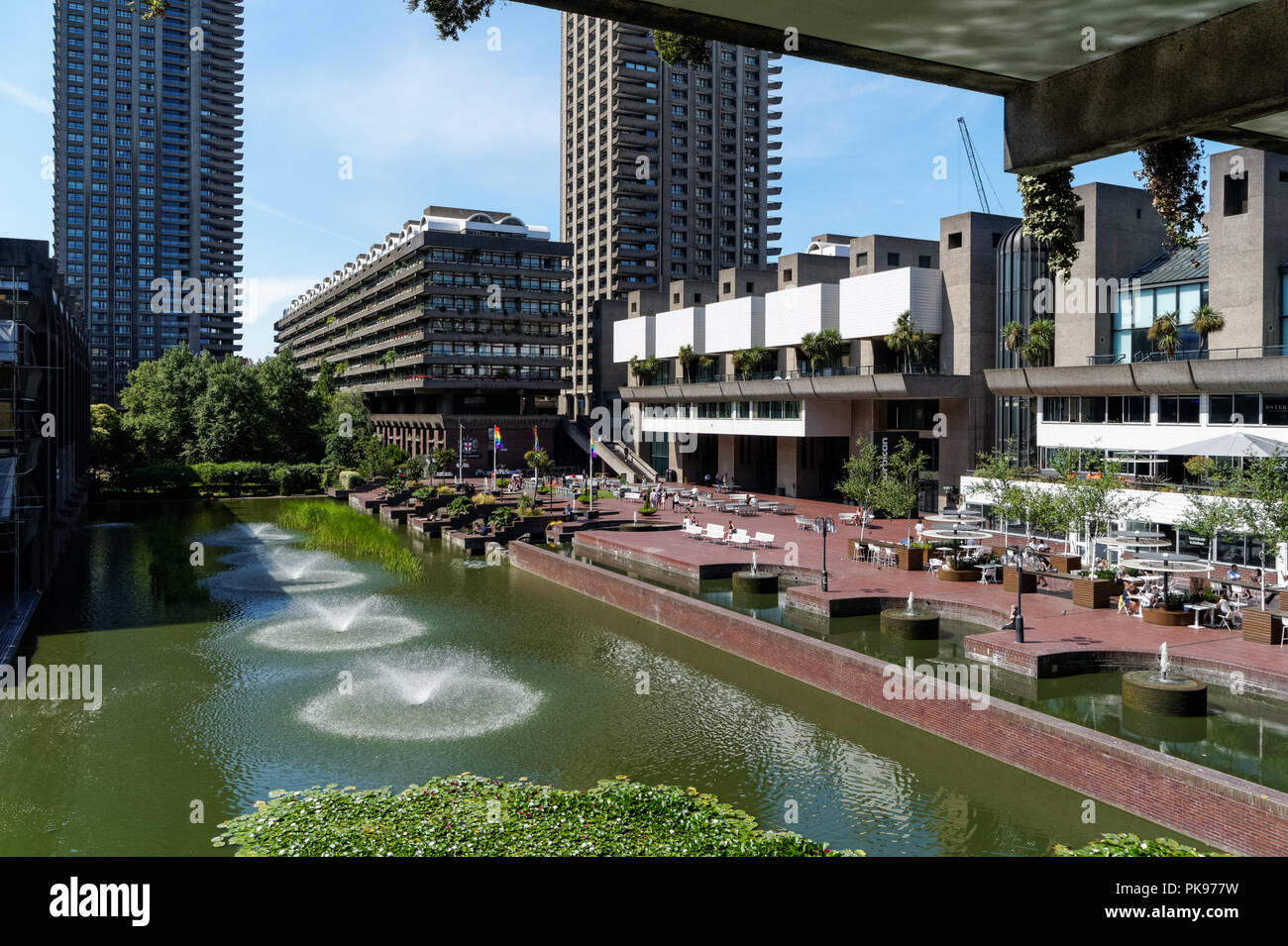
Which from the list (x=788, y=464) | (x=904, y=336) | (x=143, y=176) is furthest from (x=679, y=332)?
(x=143, y=176)

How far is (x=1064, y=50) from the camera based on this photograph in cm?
452

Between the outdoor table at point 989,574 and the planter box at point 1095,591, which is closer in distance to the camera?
the planter box at point 1095,591

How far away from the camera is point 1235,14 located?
400cm

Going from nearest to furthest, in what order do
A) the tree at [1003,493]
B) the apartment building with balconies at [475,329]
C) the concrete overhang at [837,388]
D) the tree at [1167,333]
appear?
the tree at [1003,493]
the tree at [1167,333]
the concrete overhang at [837,388]
the apartment building with balconies at [475,329]

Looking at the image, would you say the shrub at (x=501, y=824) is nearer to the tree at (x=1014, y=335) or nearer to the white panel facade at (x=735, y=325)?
the tree at (x=1014, y=335)

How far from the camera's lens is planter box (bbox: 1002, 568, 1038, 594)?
2494 centimetres

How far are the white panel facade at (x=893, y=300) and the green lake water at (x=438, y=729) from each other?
25068 millimetres

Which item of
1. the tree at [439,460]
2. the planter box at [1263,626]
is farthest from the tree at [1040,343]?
the tree at [439,460]

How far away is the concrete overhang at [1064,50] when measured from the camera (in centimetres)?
403

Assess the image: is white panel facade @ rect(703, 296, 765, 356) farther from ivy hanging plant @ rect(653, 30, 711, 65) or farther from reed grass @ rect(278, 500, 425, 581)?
ivy hanging plant @ rect(653, 30, 711, 65)

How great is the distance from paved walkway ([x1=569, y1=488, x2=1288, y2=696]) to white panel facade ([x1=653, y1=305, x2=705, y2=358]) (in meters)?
25.2

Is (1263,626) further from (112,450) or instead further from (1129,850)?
(112,450)
